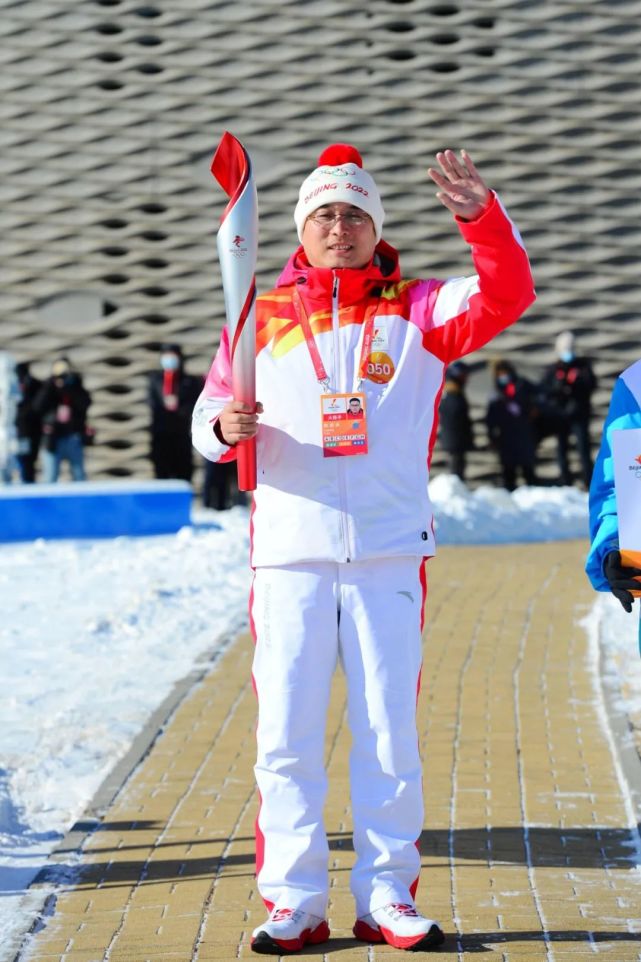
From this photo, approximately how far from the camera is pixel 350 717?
3.96 meters

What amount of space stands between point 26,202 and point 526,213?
225 inches

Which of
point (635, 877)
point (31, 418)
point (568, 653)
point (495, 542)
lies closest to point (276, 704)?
point (635, 877)

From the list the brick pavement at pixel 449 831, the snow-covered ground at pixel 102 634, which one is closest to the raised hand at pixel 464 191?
the brick pavement at pixel 449 831

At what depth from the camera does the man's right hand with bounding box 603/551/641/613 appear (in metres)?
3.91

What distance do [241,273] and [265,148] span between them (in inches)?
602

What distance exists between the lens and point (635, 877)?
468cm

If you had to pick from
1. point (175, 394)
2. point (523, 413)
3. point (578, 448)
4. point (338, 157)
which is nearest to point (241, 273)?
point (338, 157)

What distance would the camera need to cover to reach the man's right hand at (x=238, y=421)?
3826mm

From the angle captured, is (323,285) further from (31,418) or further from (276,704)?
(31,418)

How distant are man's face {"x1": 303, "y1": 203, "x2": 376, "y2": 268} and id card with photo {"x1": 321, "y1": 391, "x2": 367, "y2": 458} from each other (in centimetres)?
35

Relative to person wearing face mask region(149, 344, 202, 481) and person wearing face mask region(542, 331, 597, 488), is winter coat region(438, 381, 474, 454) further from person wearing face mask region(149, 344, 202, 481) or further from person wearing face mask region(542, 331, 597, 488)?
person wearing face mask region(149, 344, 202, 481)

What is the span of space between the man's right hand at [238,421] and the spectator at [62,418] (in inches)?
459

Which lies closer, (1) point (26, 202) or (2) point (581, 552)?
(2) point (581, 552)

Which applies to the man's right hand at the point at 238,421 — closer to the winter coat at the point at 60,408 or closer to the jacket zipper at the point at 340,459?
the jacket zipper at the point at 340,459
